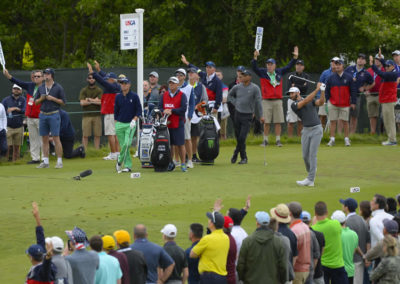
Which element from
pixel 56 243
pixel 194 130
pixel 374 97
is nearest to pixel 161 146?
pixel 194 130

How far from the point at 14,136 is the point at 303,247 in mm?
12895

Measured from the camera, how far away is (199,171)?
19.0 meters

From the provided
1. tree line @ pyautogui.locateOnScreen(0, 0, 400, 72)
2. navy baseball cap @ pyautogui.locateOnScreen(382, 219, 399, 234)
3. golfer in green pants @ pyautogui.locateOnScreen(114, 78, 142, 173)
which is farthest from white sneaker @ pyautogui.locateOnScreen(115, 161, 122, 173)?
tree line @ pyautogui.locateOnScreen(0, 0, 400, 72)

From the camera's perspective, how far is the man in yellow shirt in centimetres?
952

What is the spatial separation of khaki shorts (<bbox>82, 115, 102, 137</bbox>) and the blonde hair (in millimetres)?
14379

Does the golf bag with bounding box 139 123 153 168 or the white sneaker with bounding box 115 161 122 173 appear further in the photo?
the golf bag with bounding box 139 123 153 168

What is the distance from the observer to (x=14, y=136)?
21.7 metres

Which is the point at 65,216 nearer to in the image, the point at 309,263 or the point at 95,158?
the point at 309,263

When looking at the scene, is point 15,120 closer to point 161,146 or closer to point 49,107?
point 49,107

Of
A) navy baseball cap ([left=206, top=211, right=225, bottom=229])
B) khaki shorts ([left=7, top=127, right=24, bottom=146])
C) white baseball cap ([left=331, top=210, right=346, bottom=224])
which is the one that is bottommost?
khaki shorts ([left=7, top=127, right=24, bottom=146])

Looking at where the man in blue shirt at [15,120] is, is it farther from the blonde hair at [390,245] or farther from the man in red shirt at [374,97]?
the blonde hair at [390,245]

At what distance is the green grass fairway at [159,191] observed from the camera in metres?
13.0

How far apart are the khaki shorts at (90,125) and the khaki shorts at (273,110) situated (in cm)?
451

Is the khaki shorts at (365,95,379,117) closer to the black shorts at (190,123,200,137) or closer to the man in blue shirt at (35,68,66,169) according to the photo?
the black shorts at (190,123,200,137)
